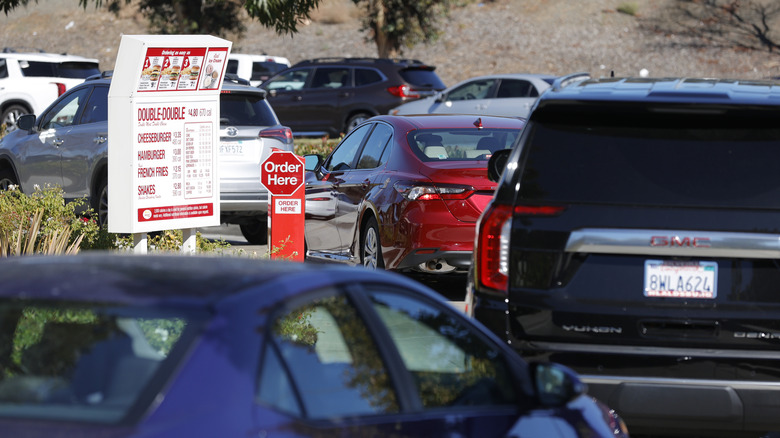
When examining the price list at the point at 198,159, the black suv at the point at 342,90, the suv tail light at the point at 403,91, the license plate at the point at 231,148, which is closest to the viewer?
the price list at the point at 198,159

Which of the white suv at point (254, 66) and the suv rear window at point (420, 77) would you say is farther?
the white suv at point (254, 66)

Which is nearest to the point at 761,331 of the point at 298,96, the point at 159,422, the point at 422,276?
the point at 159,422

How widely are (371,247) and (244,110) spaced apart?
3.32 meters

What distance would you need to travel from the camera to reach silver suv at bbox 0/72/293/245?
483 inches

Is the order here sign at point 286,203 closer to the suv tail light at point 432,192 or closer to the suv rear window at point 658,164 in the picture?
the suv tail light at point 432,192

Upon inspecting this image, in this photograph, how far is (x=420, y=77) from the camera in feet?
86.8

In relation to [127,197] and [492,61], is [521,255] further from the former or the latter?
[492,61]

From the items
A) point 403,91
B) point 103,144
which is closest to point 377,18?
point 403,91

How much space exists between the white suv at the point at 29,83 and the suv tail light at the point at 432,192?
18.8 m

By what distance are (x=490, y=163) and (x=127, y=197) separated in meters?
2.71

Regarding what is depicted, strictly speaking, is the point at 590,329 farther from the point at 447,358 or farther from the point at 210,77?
the point at 210,77

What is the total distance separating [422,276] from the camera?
37.9 feet

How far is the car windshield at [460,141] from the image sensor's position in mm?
9969

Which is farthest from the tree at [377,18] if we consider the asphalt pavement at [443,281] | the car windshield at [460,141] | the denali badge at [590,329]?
the denali badge at [590,329]
